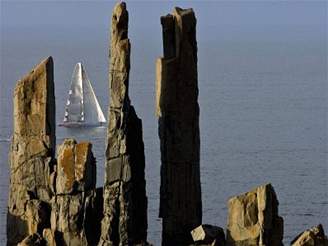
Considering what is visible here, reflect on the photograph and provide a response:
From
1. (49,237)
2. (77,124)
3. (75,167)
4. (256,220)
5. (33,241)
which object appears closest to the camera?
(256,220)

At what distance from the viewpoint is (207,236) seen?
2661cm

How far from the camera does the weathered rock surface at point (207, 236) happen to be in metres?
26.5

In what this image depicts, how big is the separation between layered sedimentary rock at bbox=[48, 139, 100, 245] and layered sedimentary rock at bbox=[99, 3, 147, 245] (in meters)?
0.31

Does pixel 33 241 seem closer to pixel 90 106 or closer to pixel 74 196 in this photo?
pixel 74 196

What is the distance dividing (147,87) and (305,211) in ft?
99.8

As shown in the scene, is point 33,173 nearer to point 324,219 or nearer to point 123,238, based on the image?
point 123,238

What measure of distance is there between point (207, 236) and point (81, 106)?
95.3 feet

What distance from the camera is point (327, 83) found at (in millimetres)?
71188

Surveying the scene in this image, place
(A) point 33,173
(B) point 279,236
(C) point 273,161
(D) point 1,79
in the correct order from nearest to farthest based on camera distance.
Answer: (B) point 279,236, (A) point 33,173, (C) point 273,161, (D) point 1,79

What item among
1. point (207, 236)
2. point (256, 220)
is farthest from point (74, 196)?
point (256, 220)

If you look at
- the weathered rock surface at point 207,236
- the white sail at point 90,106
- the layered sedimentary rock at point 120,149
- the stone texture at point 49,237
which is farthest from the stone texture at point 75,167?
the white sail at point 90,106

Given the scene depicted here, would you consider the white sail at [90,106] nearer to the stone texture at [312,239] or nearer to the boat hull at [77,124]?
the boat hull at [77,124]

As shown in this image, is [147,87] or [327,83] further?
[327,83]

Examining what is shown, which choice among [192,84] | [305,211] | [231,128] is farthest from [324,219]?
[231,128]
